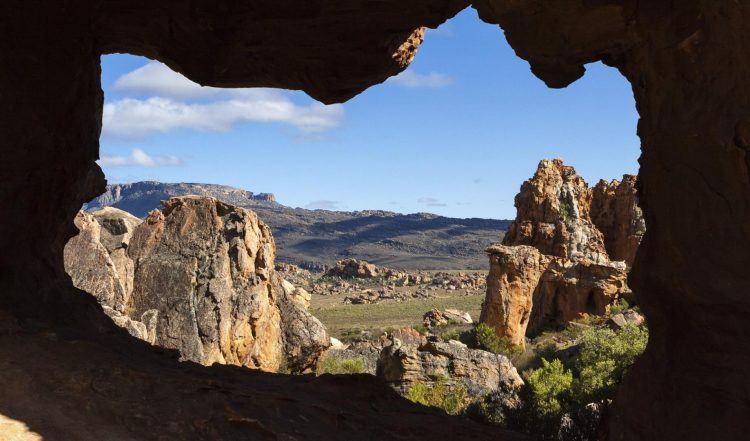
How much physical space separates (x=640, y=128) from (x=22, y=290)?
8050 mm

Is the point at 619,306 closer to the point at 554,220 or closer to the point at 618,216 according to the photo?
the point at 554,220

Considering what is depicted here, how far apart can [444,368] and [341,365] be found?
19.5ft

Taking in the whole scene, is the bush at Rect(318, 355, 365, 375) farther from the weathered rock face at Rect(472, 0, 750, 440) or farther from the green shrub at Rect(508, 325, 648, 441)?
the weathered rock face at Rect(472, 0, 750, 440)

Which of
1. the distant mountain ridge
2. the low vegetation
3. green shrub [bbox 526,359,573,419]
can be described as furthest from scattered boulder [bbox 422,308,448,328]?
the distant mountain ridge

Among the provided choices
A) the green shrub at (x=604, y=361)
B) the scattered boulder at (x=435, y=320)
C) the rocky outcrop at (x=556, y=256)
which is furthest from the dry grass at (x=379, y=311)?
the green shrub at (x=604, y=361)

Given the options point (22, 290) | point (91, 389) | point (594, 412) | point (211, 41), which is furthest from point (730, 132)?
point (594, 412)

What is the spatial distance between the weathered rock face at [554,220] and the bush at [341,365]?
2131cm

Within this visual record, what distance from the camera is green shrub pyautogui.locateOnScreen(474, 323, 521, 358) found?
1372 inches

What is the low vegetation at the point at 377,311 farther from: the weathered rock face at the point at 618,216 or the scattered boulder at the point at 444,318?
the weathered rock face at the point at 618,216

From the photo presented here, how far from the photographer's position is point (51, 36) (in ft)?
32.1

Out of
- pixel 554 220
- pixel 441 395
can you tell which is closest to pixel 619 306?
pixel 554 220

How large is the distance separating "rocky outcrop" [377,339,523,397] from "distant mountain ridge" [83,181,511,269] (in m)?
96.5

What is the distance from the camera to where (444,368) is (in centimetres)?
2286

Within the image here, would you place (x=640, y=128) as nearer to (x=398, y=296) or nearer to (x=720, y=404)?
(x=720, y=404)
